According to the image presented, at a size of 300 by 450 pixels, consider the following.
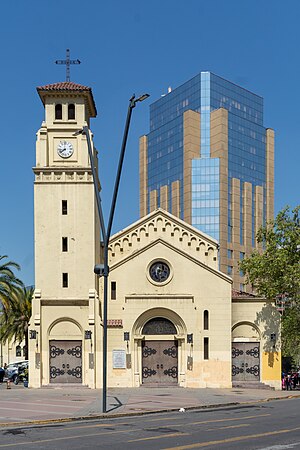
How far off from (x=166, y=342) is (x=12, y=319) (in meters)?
20.3

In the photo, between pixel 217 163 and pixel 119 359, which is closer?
pixel 119 359

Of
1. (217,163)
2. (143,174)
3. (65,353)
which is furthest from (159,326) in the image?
(143,174)

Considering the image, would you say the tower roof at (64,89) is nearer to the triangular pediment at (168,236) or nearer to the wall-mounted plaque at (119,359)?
the triangular pediment at (168,236)

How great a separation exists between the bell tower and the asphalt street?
1621cm

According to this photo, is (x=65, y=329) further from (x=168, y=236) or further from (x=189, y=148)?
(x=189, y=148)

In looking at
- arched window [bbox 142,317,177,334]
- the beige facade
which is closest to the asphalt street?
arched window [bbox 142,317,177,334]

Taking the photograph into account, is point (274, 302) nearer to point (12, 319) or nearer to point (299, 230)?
point (299, 230)

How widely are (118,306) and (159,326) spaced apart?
281 centimetres

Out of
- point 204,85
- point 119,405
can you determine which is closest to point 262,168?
point 204,85

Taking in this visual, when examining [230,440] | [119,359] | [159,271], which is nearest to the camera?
[230,440]

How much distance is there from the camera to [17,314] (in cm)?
5966

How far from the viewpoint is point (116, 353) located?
42.6 meters

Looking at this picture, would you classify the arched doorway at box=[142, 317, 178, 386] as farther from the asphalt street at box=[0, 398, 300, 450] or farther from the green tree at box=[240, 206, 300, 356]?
the asphalt street at box=[0, 398, 300, 450]

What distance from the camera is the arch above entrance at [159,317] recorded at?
43.1 metres
